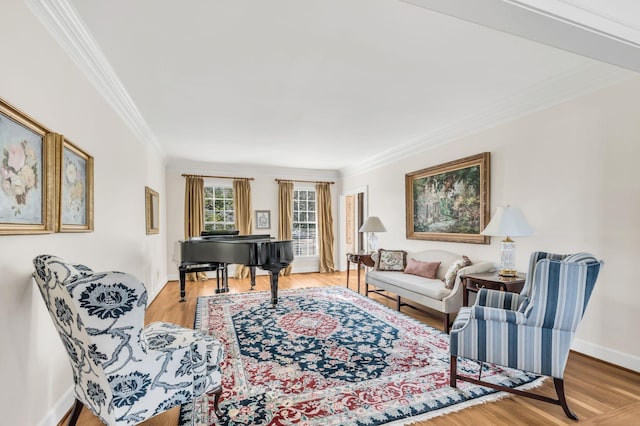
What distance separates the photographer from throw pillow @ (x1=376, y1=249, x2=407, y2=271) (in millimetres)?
4937

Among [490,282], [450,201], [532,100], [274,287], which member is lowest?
[274,287]

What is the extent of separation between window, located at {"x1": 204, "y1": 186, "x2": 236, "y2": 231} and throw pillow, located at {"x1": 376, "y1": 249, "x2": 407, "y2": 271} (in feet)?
11.9

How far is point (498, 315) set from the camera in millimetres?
2131

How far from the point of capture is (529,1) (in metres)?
1.38

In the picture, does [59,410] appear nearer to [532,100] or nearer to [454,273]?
[454,273]

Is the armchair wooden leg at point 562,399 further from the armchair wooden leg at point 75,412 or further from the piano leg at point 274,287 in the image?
the piano leg at point 274,287

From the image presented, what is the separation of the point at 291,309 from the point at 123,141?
116 inches

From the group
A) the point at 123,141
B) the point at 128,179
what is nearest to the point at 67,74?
the point at 123,141

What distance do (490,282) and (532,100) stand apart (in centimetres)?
196

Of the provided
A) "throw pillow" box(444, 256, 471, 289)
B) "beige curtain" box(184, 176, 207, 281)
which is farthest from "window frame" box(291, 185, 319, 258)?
"throw pillow" box(444, 256, 471, 289)

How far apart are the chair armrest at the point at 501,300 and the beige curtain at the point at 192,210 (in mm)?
5540

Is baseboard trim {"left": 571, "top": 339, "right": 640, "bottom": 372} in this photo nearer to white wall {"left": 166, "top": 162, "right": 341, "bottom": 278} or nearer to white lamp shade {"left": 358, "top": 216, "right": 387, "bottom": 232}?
white lamp shade {"left": 358, "top": 216, "right": 387, "bottom": 232}

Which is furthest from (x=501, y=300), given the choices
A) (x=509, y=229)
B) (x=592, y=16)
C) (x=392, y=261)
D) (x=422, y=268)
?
(x=392, y=261)

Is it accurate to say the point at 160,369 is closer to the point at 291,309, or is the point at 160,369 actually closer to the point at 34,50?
the point at 34,50
